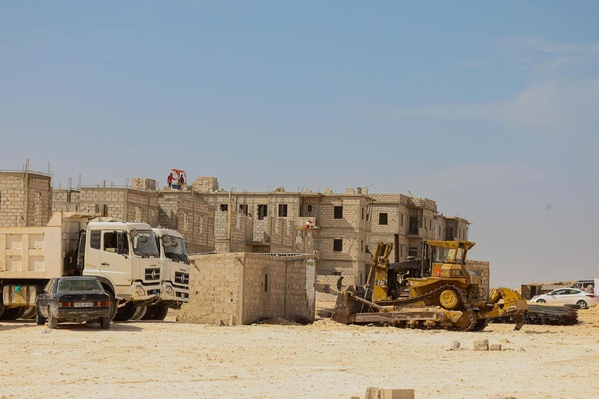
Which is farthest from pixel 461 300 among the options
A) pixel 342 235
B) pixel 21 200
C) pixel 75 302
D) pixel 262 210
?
pixel 262 210

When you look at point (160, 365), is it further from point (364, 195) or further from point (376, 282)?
point (364, 195)

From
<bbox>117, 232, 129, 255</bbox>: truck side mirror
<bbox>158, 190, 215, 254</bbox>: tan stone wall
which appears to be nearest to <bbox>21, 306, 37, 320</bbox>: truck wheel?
<bbox>117, 232, 129, 255</bbox>: truck side mirror

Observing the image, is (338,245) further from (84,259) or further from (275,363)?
(275,363)

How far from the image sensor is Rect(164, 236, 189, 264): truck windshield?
99.4 feet

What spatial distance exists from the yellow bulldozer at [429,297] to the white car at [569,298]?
25.3m

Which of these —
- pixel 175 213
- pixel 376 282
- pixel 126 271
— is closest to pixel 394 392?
pixel 126 271

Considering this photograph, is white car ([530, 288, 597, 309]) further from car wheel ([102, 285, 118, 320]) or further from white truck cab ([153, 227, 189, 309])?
car wheel ([102, 285, 118, 320])

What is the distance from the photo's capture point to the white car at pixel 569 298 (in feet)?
182

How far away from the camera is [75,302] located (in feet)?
84.0

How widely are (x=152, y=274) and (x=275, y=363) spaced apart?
10974mm

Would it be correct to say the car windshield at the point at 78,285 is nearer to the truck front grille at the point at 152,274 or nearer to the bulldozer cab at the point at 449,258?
the truck front grille at the point at 152,274

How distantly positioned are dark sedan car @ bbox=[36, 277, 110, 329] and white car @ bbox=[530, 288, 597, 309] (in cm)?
3540

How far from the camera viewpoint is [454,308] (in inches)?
1204

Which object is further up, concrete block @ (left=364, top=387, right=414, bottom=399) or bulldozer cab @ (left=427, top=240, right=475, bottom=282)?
bulldozer cab @ (left=427, top=240, right=475, bottom=282)
